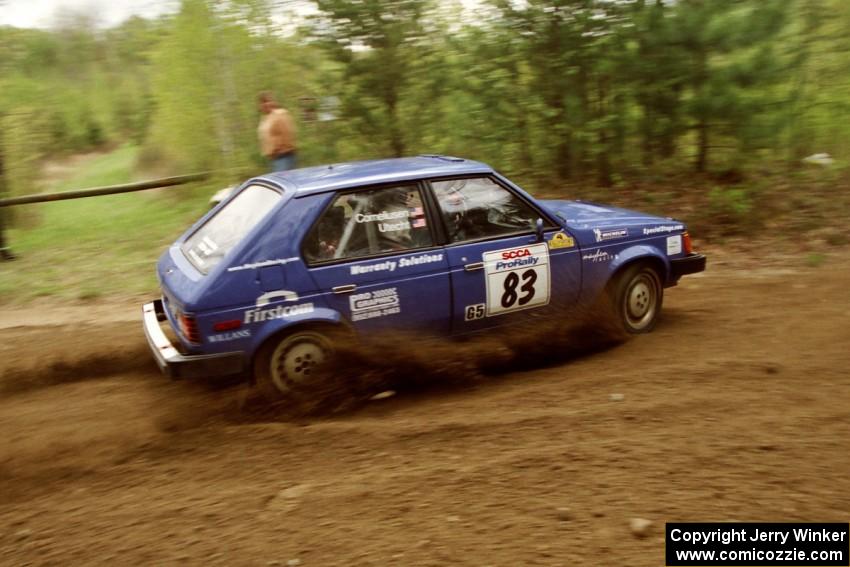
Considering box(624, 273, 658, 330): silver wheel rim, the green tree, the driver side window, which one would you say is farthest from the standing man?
box(624, 273, 658, 330): silver wheel rim

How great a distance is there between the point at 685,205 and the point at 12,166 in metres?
10.8

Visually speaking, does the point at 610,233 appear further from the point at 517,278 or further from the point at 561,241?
the point at 517,278

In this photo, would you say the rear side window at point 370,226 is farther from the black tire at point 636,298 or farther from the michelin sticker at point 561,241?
the black tire at point 636,298

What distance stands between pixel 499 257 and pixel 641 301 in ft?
4.76

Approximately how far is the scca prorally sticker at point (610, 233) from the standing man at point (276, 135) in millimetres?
5425

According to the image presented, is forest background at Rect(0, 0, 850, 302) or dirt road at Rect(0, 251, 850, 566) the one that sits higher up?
forest background at Rect(0, 0, 850, 302)

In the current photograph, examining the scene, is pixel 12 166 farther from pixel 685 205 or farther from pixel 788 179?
pixel 788 179

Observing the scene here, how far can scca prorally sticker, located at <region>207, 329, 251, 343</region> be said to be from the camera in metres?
4.38

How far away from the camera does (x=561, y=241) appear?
17.3 ft

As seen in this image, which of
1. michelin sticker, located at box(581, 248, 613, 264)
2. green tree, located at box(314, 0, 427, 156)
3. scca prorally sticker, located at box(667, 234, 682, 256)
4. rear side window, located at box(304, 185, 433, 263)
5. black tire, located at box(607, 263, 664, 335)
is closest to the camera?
rear side window, located at box(304, 185, 433, 263)

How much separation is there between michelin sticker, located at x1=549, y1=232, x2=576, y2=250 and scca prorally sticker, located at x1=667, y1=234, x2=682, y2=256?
96cm

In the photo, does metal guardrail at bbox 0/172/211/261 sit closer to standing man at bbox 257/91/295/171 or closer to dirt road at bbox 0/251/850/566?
standing man at bbox 257/91/295/171

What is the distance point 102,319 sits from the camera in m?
7.22

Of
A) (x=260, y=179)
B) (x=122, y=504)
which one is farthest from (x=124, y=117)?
(x=122, y=504)
